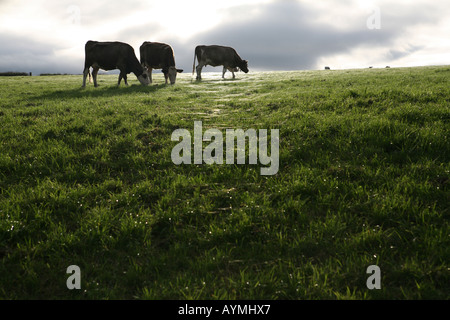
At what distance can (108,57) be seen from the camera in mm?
21297

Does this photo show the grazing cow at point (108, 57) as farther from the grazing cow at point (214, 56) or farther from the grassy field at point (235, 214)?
the grassy field at point (235, 214)

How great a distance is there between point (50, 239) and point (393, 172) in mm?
5299

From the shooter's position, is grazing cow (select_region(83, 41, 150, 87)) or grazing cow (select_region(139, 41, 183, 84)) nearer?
grazing cow (select_region(83, 41, 150, 87))

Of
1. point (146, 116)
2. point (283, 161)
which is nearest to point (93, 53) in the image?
point (146, 116)

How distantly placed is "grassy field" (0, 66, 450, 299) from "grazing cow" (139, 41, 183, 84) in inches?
672

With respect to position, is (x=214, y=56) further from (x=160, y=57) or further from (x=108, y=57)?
(x=108, y=57)

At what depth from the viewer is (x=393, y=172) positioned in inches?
206

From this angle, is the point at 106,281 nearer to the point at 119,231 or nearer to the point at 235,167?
the point at 119,231
